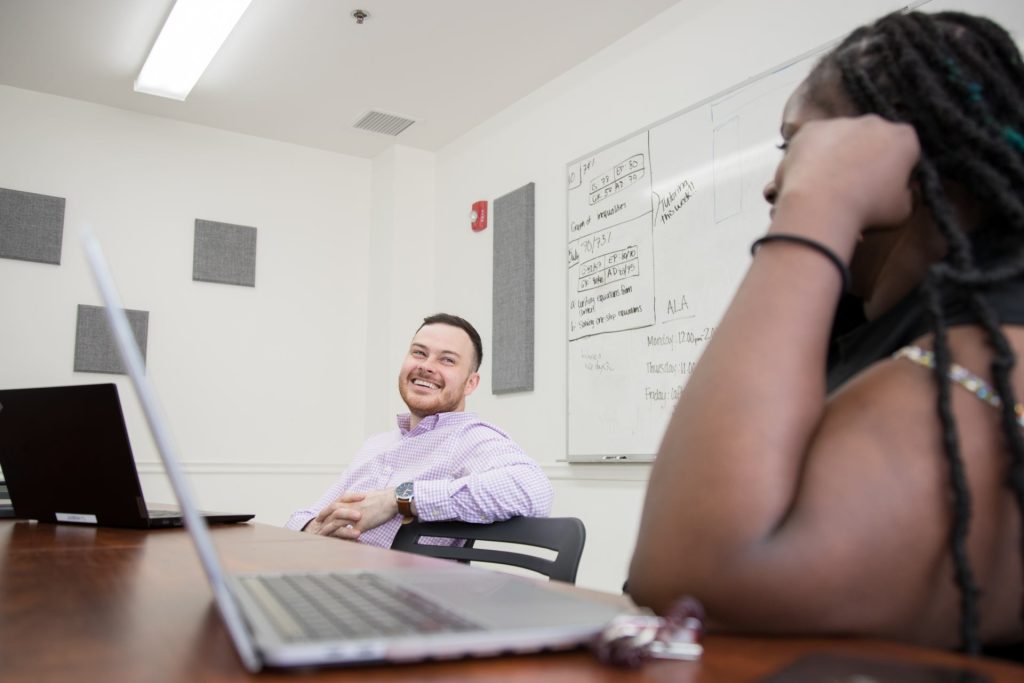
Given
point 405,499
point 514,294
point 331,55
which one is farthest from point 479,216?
point 405,499

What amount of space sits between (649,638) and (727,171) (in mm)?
2650

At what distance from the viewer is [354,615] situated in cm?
52

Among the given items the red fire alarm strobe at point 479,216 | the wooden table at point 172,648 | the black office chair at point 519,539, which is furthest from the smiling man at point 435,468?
Result: the red fire alarm strobe at point 479,216

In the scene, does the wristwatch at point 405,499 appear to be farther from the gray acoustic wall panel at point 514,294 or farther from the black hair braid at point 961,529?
the gray acoustic wall panel at point 514,294

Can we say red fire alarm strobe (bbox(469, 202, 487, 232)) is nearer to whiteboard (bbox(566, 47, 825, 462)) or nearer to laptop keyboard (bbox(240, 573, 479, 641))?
whiteboard (bbox(566, 47, 825, 462))

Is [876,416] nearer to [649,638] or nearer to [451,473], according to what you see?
[649,638]

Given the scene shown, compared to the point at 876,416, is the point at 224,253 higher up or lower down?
higher up

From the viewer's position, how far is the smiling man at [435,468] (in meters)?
1.89

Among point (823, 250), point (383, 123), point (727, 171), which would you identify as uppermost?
point (383, 123)

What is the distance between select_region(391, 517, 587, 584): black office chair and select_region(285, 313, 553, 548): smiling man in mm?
169

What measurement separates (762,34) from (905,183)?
2374mm

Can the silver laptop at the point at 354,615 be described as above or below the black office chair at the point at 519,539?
above

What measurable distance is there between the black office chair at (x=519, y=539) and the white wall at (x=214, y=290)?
9.82 feet

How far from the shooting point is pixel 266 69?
3.88 m
